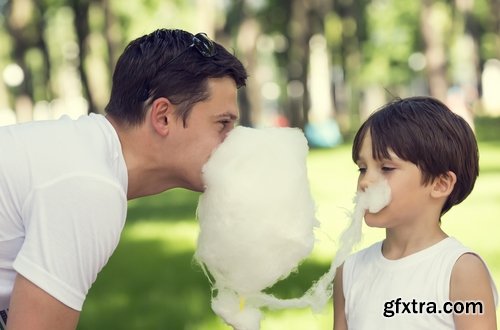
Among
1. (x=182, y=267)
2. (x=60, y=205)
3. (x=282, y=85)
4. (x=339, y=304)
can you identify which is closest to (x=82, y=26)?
(x=182, y=267)

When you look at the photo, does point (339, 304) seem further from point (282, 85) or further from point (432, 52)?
point (282, 85)

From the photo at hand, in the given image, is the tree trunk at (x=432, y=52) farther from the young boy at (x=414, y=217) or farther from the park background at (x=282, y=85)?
the young boy at (x=414, y=217)

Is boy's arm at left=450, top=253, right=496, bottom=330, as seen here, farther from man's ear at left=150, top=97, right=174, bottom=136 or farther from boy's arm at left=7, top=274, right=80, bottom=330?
boy's arm at left=7, top=274, right=80, bottom=330

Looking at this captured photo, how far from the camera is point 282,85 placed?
190 feet

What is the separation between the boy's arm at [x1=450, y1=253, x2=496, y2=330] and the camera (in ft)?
10.1

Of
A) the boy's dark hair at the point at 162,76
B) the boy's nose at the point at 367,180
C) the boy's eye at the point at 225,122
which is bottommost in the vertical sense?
the boy's nose at the point at 367,180

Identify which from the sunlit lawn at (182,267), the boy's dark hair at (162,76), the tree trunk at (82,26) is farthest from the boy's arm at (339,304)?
the tree trunk at (82,26)

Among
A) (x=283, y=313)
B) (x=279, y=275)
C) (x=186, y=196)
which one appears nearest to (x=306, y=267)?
(x=283, y=313)

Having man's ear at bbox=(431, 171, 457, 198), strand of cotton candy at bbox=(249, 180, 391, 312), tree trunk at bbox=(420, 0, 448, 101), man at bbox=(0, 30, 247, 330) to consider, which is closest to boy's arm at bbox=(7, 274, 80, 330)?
man at bbox=(0, 30, 247, 330)

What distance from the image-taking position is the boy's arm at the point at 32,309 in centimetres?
292

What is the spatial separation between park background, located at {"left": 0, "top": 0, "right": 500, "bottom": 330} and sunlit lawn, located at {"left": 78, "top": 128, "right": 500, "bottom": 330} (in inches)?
0.6

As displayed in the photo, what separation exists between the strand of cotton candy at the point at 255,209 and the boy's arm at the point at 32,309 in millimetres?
636

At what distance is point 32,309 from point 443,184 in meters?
1.39

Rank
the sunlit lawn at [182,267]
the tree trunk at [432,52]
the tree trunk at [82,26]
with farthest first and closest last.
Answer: the tree trunk at [82,26], the tree trunk at [432,52], the sunlit lawn at [182,267]
